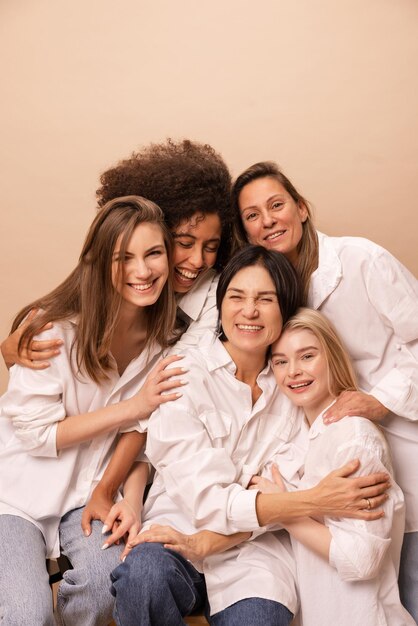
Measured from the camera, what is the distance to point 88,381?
2.45 meters

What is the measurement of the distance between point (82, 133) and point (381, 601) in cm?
220

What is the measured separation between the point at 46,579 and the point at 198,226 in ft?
3.77

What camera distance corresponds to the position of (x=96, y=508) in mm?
2381

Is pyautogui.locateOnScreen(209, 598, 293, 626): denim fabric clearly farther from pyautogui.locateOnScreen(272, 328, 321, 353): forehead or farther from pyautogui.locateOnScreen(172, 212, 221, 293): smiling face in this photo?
pyautogui.locateOnScreen(172, 212, 221, 293): smiling face

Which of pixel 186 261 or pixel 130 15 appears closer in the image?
pixel 186 261

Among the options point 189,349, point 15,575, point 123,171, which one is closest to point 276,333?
point 189,349

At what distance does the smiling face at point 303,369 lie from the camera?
229cm

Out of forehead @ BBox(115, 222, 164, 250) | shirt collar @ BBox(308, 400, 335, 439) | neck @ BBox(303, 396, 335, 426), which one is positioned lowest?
shirt collar @ BBox(308, 400, 335, 439)

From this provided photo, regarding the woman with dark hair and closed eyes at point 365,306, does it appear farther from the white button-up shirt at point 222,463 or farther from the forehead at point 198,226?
the white button-up shirt at point 222,463

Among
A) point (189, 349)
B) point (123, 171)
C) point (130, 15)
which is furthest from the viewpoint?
point (130, 15)

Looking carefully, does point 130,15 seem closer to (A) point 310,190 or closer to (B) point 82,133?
(B) point 82,133

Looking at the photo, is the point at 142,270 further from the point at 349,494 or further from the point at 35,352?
the point at 349,494

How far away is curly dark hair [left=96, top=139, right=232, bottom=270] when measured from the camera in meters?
2.52

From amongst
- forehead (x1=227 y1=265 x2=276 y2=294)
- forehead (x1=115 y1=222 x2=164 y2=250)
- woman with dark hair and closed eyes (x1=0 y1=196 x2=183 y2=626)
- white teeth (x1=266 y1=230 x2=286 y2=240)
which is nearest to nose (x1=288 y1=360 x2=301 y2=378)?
forehead (x1=227 y1=265 x2=276 y2=294)
